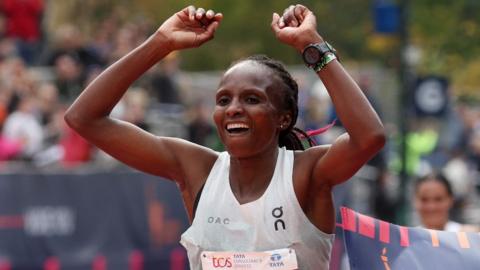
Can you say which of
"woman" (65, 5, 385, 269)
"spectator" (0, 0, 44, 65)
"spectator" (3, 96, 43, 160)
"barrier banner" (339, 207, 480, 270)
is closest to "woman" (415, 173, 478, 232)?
"barrier banner" (339, 207, 480, 270)

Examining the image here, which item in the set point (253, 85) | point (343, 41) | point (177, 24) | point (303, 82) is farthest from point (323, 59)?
point (303, 82)

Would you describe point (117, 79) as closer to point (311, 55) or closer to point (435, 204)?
point (311, 55)

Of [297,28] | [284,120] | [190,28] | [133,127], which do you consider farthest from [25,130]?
[297,28]

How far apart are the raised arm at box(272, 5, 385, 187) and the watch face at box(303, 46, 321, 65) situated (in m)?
0.03

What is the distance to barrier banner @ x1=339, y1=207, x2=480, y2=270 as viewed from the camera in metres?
5.18

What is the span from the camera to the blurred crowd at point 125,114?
1298 cm

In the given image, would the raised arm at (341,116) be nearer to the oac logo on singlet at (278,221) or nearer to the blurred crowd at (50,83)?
the oac logo on singlet at (278,221)

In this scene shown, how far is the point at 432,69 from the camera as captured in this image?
15.4 metres

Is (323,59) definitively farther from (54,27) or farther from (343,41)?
(54,27)

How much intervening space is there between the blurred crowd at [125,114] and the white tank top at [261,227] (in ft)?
24.1

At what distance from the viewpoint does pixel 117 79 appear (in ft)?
17.3

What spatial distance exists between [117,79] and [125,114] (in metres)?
8.51

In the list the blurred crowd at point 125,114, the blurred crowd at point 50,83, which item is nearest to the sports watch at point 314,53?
the blurred crowd at point 125,114

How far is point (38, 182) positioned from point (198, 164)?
21.8ft
